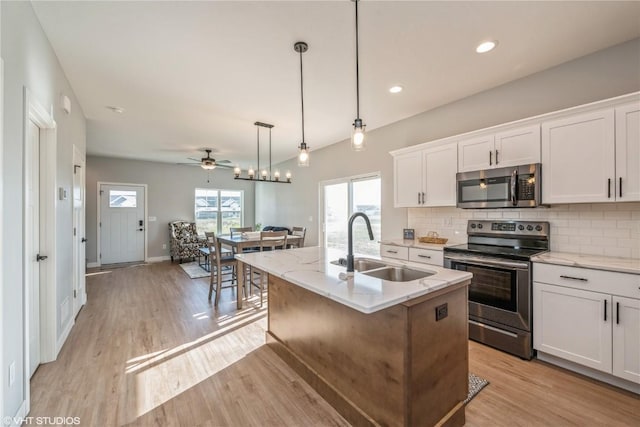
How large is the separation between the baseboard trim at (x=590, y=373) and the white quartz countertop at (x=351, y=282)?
1450 millimetres

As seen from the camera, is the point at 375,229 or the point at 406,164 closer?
the point at 406,164

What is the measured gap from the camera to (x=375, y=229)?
467cm

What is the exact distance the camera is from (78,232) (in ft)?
11.8

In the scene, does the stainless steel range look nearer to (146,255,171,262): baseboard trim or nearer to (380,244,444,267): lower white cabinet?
(380,244,444,267): lower white cabinet

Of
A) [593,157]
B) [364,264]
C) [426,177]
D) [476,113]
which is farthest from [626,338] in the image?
[476,113]

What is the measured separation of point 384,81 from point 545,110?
1.62 metres

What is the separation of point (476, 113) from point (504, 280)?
196cm

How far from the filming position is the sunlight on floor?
2031 millimetres

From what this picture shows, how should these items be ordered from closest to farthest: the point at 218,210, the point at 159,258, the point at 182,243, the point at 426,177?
1. the point at 426,177
2. the point at 182,243
3. the point at 159,258
4. the point at 218,210

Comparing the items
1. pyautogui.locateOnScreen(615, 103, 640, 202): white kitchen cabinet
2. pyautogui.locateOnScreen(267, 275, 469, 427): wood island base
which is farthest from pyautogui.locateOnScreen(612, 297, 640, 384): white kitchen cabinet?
pyautogui.locateOnScreen(267, 275, 469, 427): wood island base

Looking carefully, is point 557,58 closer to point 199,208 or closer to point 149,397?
point 149,397

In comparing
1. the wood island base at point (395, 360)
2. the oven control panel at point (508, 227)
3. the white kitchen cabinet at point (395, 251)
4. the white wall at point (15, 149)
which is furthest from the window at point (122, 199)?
the oven control panel at point (508, 227)

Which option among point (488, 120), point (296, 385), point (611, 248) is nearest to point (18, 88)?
point (296, 385)

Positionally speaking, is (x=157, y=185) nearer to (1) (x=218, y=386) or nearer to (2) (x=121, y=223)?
(2) (x=121, y=223)
